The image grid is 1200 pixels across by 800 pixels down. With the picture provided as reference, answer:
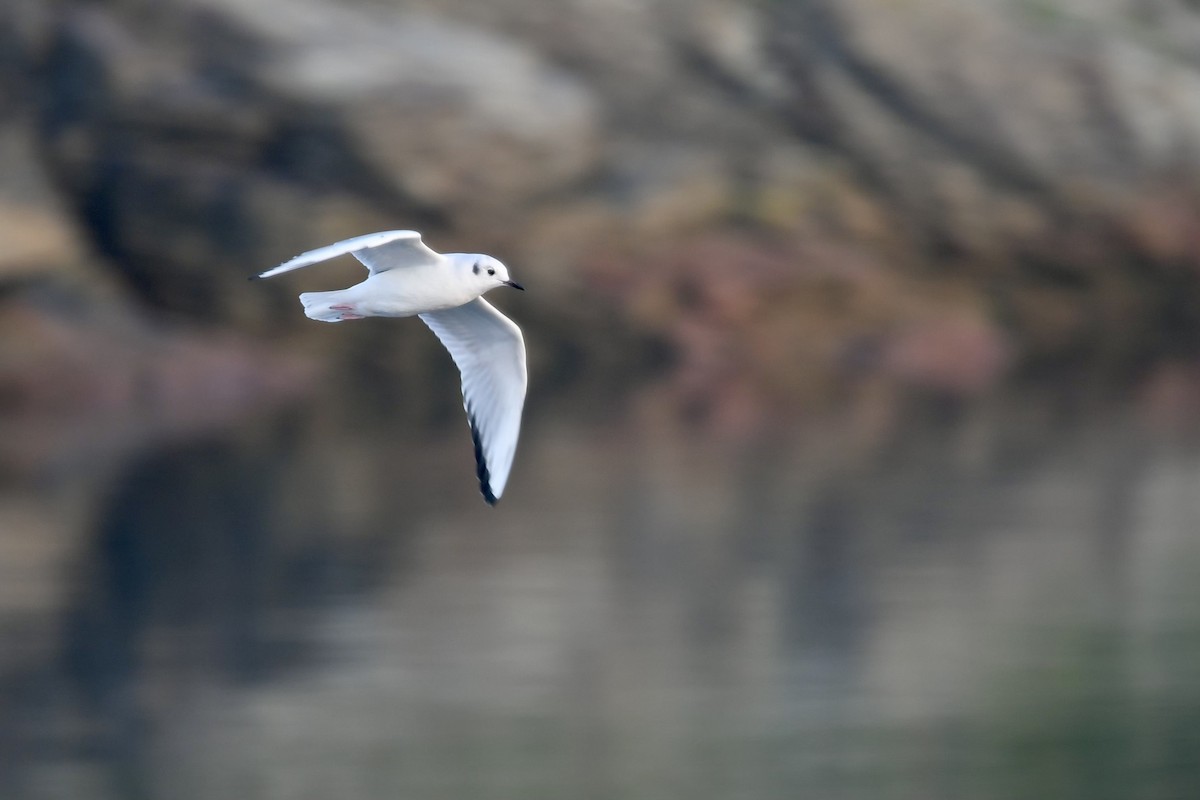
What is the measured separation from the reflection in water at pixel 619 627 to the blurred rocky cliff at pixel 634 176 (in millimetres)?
3034

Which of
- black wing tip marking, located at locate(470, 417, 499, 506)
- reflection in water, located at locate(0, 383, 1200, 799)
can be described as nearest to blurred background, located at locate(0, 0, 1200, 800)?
reflection in water, located at locate(0, 383, 1200, 799)

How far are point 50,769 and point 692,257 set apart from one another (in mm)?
10854

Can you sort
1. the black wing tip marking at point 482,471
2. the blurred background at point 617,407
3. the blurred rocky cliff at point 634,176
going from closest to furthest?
the black wing tip marking at point 482,471 < the blurred background at point 617,407 < the blurred rocky cliff at point 634,176

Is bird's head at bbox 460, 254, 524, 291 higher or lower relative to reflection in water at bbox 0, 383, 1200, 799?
higher

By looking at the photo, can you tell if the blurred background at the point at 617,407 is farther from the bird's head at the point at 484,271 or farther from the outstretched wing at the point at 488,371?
the bird's head at the point at 484,271

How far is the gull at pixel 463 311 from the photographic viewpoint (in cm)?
516

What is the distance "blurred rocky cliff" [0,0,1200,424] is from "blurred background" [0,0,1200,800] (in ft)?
0.13

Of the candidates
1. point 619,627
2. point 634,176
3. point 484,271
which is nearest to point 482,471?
point 484,271

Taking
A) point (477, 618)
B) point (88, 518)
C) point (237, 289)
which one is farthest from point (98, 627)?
point (237, 289)

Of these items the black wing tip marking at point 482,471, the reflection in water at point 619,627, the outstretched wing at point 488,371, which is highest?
the outstretched wing at point 488,371

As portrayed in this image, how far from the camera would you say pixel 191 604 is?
9359 mm

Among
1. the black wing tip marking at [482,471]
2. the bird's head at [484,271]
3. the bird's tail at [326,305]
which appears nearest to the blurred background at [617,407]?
the black wing tip marking at [482,471]

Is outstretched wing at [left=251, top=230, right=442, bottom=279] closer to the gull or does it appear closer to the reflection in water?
the gull

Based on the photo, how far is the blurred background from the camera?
7.42m
